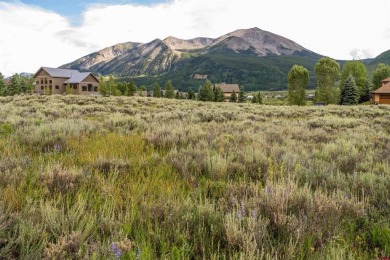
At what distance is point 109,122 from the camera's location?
31.6ft

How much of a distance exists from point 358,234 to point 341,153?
3.83 meters

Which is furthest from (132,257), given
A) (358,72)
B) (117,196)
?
(358,72)

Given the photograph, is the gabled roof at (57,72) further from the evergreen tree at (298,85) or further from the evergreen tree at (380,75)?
the evergreen tree at (380,75)

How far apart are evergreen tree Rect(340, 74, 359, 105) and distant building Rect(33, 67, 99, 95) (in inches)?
2534

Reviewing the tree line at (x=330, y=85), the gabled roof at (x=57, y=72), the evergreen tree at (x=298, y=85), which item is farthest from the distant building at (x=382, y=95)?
the gabled roof at (x=57, y=72)

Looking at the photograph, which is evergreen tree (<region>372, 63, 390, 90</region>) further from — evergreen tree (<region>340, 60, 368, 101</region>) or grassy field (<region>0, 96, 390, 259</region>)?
grassy field (<region>0, 96, 390, 259</region>)

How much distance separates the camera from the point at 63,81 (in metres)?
80.2

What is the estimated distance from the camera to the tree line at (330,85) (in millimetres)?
55656

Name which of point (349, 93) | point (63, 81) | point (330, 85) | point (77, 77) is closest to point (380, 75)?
point (349, 93)

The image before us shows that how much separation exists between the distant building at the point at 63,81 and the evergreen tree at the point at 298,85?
53969mm

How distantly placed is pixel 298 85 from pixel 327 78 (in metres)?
5.94

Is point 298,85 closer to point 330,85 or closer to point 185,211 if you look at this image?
point 330,85

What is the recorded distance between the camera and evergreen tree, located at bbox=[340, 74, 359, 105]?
5619 centimetres

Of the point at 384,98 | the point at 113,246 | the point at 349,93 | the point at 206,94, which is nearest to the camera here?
the point at 113,246
